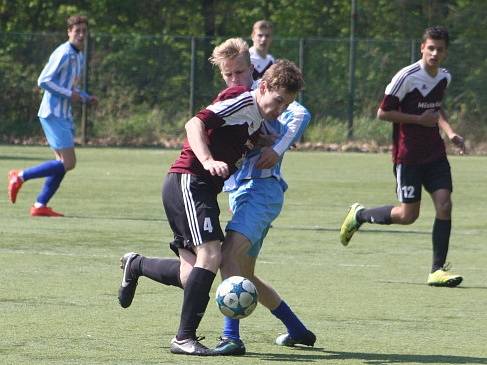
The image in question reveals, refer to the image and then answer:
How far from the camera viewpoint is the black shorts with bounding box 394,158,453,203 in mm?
10328

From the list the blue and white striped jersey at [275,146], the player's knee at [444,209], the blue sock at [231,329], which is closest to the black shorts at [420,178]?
the player's knee at [444,209]

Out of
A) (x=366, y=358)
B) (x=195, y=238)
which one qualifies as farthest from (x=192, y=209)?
(x=366, y=358)

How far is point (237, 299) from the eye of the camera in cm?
673

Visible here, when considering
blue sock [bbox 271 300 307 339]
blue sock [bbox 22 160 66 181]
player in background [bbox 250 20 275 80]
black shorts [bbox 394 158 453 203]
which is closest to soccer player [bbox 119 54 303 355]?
blue sock [bbox 271 300 307 339]

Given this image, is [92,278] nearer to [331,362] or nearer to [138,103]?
[331,362]

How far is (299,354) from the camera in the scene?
6.92m

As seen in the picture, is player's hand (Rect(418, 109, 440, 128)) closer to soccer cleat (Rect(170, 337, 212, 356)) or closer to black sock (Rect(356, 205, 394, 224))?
black sock (Rect(356, 205, 394, 224))

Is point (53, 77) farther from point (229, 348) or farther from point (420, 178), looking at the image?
point (229, 348)

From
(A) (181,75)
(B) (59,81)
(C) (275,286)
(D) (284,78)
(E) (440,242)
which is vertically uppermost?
(D) (284,78)

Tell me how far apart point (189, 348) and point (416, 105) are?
168 inches

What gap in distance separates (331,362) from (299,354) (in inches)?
12.1

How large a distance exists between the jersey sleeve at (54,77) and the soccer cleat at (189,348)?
8082mm

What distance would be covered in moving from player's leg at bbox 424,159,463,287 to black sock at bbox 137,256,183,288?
2870 millimetres

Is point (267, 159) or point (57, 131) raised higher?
point (267, 159)
